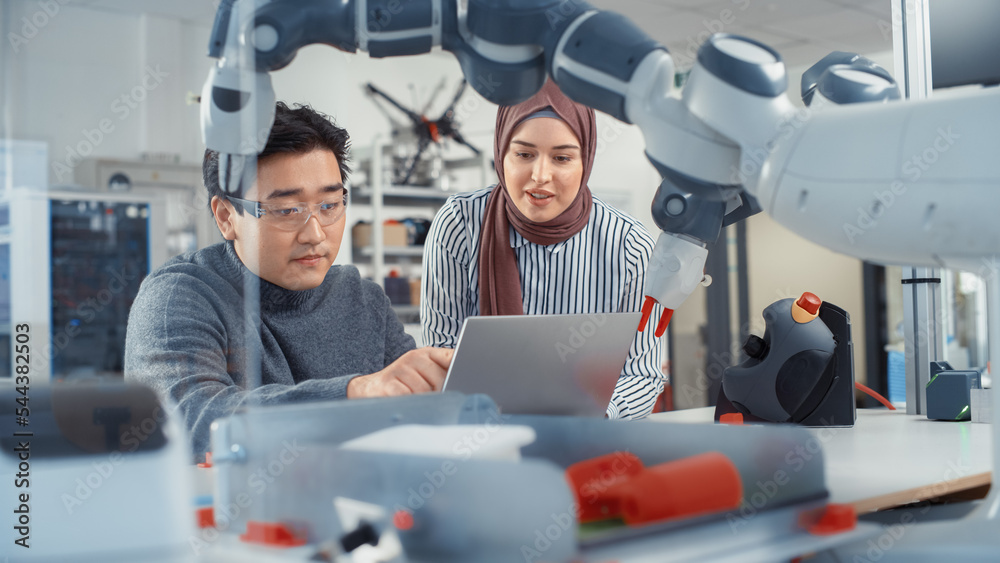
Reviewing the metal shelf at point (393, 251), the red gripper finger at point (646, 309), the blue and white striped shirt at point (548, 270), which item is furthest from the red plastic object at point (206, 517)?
the metal shelf at point (393, 251)

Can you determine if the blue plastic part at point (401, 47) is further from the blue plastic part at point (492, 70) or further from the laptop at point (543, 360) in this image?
the laptop at point (543, 360)

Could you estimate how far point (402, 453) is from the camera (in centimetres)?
55

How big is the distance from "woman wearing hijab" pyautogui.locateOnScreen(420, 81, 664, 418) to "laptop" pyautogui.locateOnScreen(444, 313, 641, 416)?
1.85 feet

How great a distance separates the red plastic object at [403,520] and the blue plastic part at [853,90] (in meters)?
0.50

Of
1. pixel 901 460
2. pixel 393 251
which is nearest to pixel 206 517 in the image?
pixel 901 460

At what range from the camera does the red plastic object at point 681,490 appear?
0.55 metres

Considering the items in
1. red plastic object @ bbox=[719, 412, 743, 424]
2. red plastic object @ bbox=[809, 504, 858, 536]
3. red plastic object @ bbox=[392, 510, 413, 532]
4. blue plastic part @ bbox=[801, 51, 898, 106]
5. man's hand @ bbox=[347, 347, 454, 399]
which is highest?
blue plastic part @ bbox=[801, 51, 898, 106]

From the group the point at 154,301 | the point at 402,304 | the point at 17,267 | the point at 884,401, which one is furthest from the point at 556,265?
the point at 402,304

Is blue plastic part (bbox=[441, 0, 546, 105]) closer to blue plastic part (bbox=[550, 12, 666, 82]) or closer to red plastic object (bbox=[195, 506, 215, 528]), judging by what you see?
blue plastic part (bbox=[550, 12, 666, 82])

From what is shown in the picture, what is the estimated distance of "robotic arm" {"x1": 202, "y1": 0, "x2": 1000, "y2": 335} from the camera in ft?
1.79

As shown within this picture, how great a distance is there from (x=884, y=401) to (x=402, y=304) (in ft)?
8.80

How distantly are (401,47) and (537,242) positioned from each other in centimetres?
104

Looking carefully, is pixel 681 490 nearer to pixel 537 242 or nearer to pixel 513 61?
pixel 513 61

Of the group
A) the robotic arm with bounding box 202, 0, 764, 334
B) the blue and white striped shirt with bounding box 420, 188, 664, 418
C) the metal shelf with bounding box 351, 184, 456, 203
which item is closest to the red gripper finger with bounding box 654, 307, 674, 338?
the robotic arm with bounding box 202, 0, 764, 334
